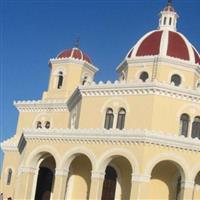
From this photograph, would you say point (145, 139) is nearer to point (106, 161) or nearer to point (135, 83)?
point (106, 161)

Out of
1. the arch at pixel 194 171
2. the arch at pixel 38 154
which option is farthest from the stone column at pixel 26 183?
the arch at pixel 194 171

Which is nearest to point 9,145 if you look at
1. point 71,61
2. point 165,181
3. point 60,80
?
point 60,80

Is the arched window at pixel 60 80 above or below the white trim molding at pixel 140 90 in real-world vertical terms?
above

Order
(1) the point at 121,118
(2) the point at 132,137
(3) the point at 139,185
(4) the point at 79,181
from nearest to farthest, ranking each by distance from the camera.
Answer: (3) the point at 139,185 < (2) the point at 132,137 < (4) the point at 79,181 < (1) the point at 121,118

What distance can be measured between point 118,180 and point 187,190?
5.29 m

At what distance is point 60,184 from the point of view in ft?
96.3

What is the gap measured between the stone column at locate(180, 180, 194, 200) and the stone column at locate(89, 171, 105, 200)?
451 centimetres

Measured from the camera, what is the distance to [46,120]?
1718 inches

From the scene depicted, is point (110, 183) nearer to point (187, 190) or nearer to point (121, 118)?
point (121, 118)

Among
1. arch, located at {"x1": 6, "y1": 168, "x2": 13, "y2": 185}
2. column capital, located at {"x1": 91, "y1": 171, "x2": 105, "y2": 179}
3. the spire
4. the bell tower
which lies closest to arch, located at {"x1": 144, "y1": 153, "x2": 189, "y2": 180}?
column capital, located at {"x1": 91, "y1": 171, "x2": 105, "y2": 179}

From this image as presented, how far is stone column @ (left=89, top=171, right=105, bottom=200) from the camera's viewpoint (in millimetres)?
27953

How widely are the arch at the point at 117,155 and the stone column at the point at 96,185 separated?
0.33m

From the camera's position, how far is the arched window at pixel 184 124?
32562 millimetres

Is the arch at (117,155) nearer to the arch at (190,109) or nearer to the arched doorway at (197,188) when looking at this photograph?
the arched doorway at (197,188)
